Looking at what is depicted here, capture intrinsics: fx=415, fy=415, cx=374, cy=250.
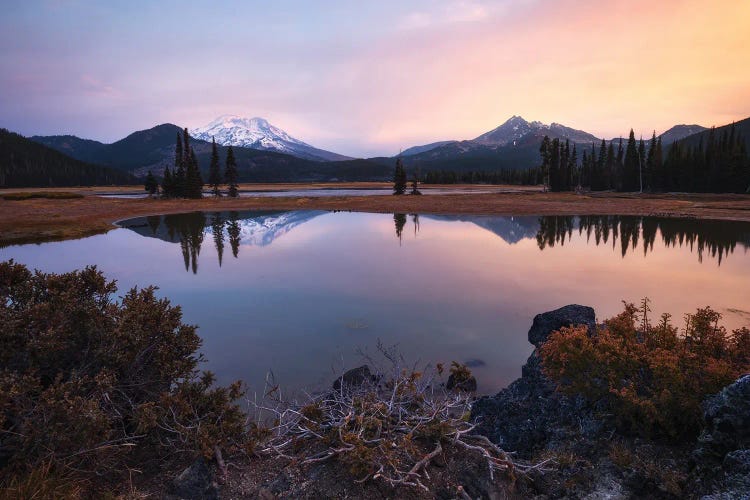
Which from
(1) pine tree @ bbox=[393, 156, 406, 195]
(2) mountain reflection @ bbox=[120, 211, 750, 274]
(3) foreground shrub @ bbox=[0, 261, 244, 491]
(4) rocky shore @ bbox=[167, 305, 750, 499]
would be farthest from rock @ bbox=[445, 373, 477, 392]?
(1) pine tree @ bbox=[393, 156, 406, 195]

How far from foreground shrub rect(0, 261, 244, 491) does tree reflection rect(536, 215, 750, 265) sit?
29.0 m

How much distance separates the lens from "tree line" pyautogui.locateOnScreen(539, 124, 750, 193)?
85.1 m

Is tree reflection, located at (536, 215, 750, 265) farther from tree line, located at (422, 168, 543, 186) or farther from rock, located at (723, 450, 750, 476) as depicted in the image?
tree line, located at (422, 168, 543, 186)

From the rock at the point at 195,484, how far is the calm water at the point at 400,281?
453cm

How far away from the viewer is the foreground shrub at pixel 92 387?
5000 millimetres

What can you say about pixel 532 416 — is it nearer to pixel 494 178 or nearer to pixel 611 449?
pixel 611 449

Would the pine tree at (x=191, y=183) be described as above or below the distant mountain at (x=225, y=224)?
above

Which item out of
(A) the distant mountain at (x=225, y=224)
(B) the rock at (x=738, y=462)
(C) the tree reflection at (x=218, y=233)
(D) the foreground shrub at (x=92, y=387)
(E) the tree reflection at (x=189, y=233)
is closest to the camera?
(B) the rock at (x=738, y=462)

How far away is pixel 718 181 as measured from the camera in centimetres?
8725

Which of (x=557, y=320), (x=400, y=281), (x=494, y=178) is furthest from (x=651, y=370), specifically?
(x=494, y=178)

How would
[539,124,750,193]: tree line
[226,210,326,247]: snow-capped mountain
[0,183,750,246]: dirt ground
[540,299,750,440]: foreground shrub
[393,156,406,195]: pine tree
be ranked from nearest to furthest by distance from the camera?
[540,299,750,440]: foreground shrub, [226,210,326,247]: snow-capped mountain, [0,183,750,246]: dirt ground, [539,124,750,193]: tree line, [393,156,406,195]: pine tree

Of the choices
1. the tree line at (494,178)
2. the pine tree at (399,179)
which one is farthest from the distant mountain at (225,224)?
the tree line at (494,178)

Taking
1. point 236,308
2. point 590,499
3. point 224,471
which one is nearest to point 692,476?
point 590,499

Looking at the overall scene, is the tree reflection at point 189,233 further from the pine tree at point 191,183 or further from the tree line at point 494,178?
the tree line at point 494,178
